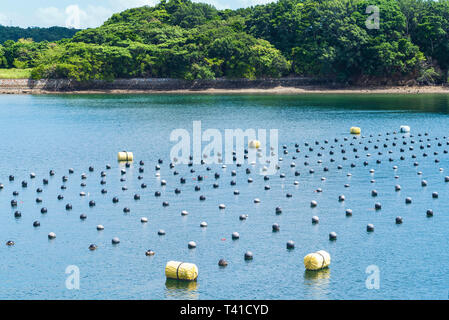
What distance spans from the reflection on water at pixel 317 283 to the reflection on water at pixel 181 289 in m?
6.06

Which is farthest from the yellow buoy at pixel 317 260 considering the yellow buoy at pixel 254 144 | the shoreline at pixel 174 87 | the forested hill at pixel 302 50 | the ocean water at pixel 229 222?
the shoreline at pixel 174 87

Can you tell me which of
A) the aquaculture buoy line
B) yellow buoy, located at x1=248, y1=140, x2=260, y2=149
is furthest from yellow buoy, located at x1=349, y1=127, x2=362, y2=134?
yellow buoy, located at x1=248, y1=140, x2=260, y2=149

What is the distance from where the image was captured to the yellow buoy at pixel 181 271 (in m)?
36.2

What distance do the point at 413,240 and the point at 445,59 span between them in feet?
476

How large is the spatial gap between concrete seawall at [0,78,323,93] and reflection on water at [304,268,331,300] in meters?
152

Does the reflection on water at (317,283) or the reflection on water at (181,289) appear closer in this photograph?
the reflection on water at (181,289)

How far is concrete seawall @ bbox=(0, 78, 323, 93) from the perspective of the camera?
188 meters

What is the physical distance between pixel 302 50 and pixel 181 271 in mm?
154038

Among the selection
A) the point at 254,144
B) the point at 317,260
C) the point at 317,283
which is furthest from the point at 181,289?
the point at 254,144

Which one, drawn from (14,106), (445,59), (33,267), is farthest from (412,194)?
(445,59)

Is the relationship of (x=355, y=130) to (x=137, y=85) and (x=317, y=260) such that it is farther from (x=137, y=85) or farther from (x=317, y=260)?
(x=137, y=85)

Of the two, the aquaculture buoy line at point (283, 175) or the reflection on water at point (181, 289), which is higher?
the aquaculture buoy line at point (283, 175)

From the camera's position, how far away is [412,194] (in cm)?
5656

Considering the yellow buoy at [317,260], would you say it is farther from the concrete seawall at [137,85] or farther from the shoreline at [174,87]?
the concrete seawall at [137,85]
